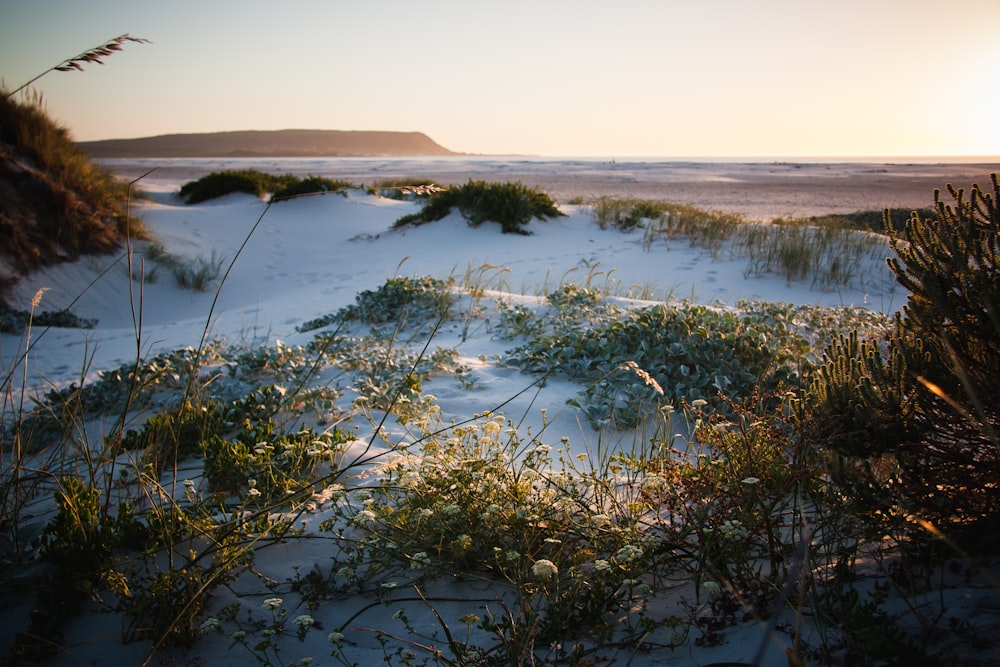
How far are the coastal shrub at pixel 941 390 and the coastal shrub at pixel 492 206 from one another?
9.58m

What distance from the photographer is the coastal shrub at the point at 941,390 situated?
1.82 metres

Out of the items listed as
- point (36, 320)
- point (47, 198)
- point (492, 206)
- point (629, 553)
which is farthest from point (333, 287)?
point (629, 553)

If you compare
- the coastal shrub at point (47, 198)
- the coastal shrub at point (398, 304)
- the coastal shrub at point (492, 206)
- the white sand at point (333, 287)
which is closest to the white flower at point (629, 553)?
the white sand at point (333, 287)

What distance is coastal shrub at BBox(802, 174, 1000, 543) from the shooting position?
182cm

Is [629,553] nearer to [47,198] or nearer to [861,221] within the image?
[47,198]

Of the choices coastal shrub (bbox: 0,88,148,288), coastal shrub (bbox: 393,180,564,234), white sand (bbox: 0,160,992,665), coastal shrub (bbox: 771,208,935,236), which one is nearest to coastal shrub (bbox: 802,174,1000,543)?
white sand (bbox: 0,160,992,665)

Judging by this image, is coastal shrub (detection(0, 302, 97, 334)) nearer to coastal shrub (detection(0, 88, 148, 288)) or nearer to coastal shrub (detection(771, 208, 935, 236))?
coastal shrub (detection(0, 88, 148, 288))

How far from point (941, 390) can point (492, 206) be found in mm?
10111

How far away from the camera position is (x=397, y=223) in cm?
1227

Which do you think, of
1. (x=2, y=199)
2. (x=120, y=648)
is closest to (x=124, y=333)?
(x=2, y=199)

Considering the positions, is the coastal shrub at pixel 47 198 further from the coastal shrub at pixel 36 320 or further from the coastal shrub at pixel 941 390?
the coastal shrub at pixel 941 390

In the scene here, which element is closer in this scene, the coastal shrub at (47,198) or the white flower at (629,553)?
the white flower at (629,553)

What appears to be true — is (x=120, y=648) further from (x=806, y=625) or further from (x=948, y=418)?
(x=948, y=418)

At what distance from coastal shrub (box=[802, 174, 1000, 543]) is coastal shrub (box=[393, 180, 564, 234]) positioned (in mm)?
9579
